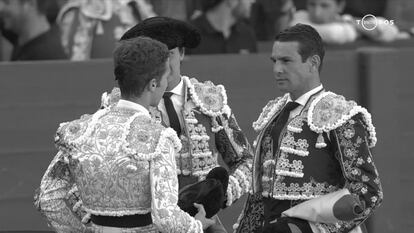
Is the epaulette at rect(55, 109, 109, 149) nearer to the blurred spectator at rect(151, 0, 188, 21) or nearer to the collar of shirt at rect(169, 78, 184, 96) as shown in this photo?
the collar of shirt at rect(169, 78, 184, 96)

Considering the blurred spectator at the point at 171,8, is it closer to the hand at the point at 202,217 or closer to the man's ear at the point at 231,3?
the man's ear at the point at 231,3

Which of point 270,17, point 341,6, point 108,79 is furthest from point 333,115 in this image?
point 341,6

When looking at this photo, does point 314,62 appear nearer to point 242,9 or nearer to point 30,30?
point 30,30

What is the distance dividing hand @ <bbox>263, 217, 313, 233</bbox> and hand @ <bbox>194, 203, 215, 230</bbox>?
36cm

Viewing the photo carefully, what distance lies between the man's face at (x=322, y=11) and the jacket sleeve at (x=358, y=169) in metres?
Answer: 4.04

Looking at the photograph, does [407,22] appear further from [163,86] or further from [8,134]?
[163,86]

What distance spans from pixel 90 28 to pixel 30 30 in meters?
0.37

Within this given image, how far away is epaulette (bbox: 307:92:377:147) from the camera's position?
14.6 ft

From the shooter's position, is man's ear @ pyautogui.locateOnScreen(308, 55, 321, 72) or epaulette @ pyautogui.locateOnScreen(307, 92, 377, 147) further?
man's ear @ pyautogui.locateOnScreen(308, 55, 321, 72)

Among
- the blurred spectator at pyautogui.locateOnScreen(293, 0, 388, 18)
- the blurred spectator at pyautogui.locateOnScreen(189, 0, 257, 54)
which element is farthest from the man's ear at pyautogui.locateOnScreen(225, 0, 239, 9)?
the blurred spectator at pyautogui.locateOnScreen(293, 0, 388, 18)

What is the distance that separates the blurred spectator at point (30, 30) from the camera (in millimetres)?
6941

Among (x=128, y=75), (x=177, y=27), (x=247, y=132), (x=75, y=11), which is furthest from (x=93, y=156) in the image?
(x=75, y=11)

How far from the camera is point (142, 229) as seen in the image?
3.85 metres

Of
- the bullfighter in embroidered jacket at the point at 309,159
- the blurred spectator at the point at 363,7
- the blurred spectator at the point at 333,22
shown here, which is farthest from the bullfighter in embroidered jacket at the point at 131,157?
the blurred spectator at the point at 363,7
